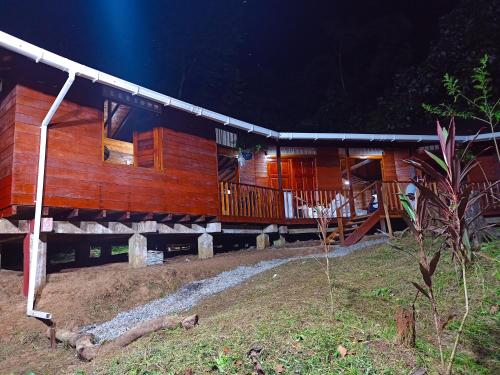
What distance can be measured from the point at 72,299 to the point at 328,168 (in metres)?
10.4

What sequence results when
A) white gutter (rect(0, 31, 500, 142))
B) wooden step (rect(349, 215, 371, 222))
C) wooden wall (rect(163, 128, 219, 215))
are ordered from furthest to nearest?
1. wooden step (rect(349, 215, 371, 222))
2. wooden wall (rect(163, 128, 219, 215))
3. white gutter (rect(0, 31, 500, 142))

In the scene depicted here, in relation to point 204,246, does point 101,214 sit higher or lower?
higher

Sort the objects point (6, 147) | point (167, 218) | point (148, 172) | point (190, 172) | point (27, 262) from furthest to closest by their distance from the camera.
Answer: point (190, 172)
point (167, 218)
point (148, 172)
point (6, 147)
point (27, 262)

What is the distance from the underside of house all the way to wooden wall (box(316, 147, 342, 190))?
0.04m

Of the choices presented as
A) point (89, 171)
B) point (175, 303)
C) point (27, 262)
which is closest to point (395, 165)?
point (175, 303)

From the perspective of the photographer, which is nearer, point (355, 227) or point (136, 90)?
point (136, 90)

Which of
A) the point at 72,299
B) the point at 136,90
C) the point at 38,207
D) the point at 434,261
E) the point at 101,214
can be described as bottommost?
the point at 72,299

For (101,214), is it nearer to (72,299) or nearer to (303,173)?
(72,299)

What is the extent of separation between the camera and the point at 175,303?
250 inches

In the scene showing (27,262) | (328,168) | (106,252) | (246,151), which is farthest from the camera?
(328,168)

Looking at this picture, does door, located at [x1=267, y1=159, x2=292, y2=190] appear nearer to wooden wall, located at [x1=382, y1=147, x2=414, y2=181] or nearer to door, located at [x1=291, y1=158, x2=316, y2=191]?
door, located at [x1=291, y1=158, x2=316, y2=191]

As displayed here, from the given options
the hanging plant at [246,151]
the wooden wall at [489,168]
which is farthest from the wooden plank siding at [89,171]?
the wooden wall at [489,168]

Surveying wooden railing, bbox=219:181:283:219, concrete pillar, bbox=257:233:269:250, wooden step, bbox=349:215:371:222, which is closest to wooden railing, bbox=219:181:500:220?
wooden railing, bbox=219:181:283:219

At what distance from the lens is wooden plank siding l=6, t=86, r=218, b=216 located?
22.4ft
